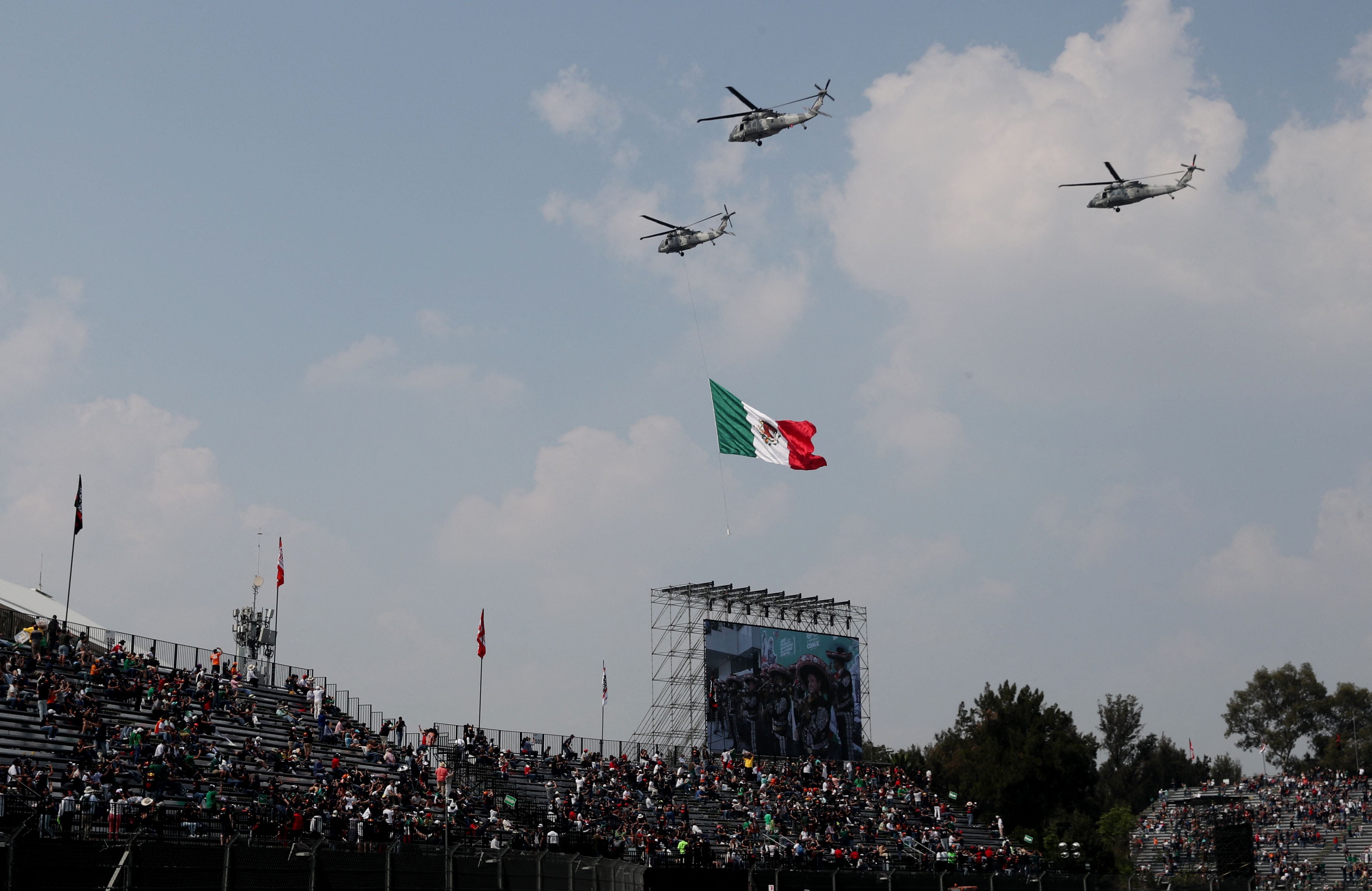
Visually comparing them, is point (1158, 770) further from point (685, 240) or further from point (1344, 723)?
point (685, 240)

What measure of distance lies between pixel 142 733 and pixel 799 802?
93.6 feet

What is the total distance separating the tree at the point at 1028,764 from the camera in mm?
82562

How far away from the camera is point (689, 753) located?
59.9m

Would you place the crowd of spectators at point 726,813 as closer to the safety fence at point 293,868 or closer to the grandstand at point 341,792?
the grandstand at point 341,792

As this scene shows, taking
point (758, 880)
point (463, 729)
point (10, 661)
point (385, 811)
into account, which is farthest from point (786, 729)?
point (10, 661)

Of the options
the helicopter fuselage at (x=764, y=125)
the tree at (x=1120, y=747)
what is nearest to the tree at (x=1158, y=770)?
the tree at (x=1120, y=747)

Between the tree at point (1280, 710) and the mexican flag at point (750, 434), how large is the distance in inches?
3701

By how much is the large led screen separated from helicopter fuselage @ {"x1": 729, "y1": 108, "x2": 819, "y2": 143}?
73.6ft

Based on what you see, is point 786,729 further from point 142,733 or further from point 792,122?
point 142,733

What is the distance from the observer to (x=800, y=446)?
5331 centimetres

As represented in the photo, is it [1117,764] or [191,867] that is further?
[1117,764]

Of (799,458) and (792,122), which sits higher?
(792,122)

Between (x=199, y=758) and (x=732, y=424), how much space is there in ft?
79.6

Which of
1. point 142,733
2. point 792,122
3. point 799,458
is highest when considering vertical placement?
point 792,122
